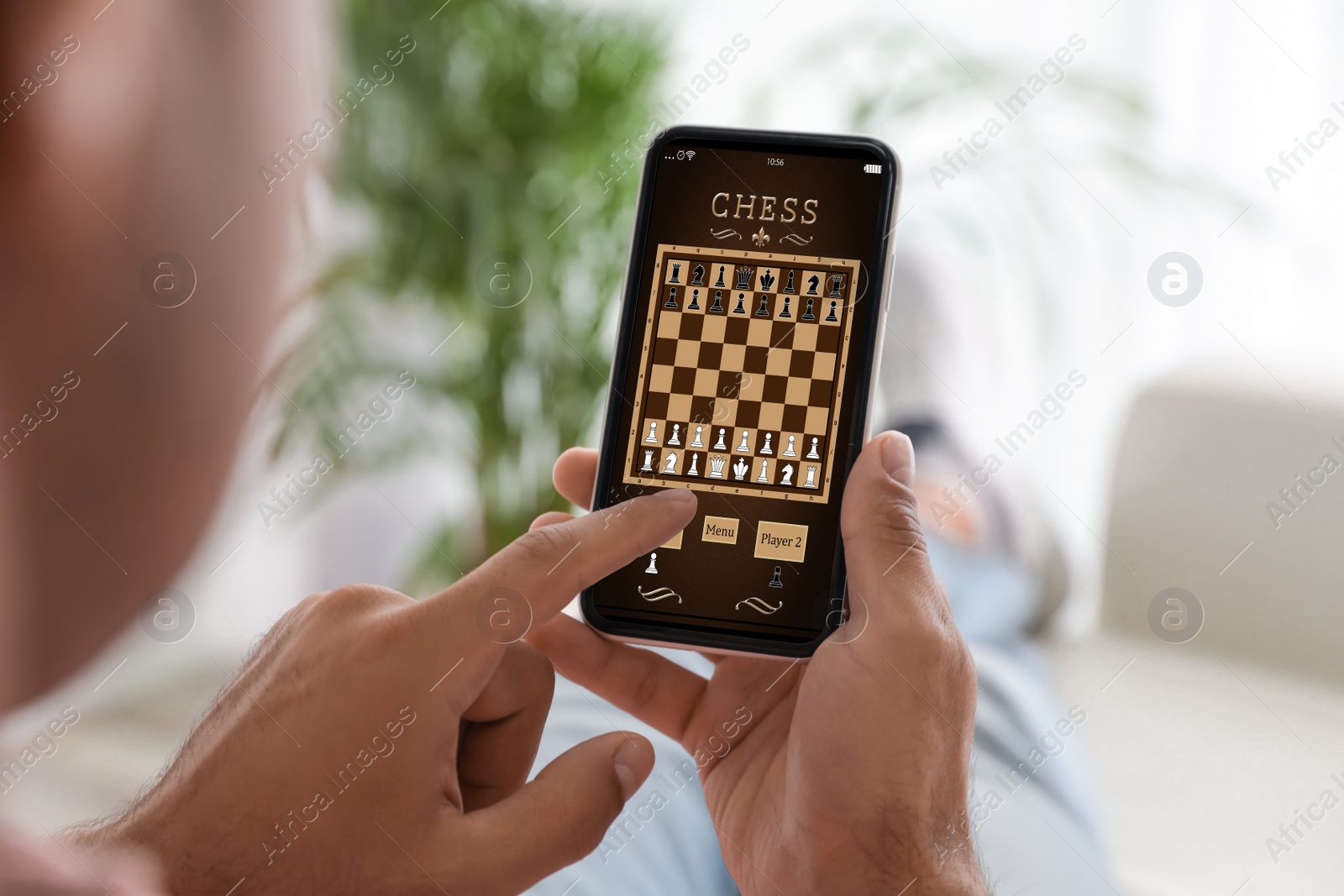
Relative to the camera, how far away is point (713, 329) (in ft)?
2.52

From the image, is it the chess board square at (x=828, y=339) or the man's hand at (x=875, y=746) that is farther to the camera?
the chess board square at (x=828, y=339)

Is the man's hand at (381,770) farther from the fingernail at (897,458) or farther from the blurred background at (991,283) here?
the blurred background at (991,283)

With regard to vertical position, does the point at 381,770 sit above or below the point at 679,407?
below

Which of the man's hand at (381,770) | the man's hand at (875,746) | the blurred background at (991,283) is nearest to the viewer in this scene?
the man's hand at (381,770)

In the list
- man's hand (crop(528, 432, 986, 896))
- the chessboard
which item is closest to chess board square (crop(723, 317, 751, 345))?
the chessboard

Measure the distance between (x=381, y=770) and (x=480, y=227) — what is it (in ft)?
3.52

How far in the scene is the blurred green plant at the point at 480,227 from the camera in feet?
4.75

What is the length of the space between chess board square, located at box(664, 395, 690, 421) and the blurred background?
2.34 feet

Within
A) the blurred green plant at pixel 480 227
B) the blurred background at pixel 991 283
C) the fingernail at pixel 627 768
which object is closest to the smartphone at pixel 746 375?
the fingernail at pixel 627 768

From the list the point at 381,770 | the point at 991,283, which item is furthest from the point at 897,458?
the point at 991,283

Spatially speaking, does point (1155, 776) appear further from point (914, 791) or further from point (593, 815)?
point (593, 815)

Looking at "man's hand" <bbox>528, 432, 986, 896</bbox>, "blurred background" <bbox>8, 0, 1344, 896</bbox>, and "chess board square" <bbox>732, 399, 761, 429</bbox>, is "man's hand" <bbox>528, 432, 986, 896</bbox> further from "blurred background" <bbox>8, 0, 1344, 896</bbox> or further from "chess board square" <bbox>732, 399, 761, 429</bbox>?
"blurred background" <bbox>8, 0, 1344, 896</bbox>

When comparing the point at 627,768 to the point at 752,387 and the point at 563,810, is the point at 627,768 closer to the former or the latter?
the point at 563,810

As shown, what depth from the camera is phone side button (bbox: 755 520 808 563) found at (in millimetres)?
730
